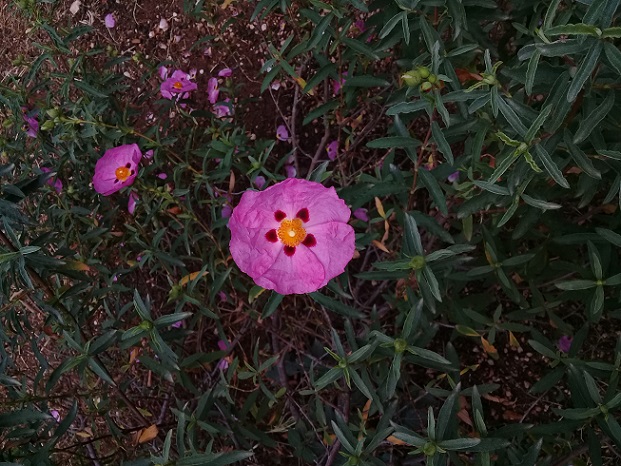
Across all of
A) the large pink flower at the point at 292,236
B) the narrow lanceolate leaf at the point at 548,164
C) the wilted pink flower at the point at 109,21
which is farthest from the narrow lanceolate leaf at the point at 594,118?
the wilted pink flower at the point at 109,21

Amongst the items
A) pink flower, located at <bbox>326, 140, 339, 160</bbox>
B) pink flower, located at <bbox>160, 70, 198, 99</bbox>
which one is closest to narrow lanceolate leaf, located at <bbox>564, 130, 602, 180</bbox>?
pink flower, located at <bbox>326, 140, 339, 160</bbox>

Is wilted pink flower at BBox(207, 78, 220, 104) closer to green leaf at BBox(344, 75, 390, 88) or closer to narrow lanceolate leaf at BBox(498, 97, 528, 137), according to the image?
green leaf at BBox(344, 75, 390, 88)

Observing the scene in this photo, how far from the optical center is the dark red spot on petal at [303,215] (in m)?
1.74

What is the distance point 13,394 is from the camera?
2.03 meters

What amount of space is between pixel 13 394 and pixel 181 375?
577 mm

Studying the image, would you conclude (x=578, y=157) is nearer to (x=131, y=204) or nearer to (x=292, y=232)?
(x=292, y=232)

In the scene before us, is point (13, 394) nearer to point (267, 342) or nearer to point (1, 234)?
point (1, 234)

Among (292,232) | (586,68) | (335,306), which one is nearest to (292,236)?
(292,232)

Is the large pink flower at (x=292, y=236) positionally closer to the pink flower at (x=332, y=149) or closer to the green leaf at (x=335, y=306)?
the green leaf at (x=335, y=306)

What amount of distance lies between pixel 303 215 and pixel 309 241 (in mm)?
78

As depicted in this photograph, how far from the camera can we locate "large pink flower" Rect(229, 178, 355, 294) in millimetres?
1660

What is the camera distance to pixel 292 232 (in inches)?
69.7

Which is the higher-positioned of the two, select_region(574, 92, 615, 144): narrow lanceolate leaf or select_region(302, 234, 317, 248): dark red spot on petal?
select_region(574, 92, 615, 144): narrow lanceolate leaf

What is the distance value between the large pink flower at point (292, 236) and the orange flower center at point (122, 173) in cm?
65
